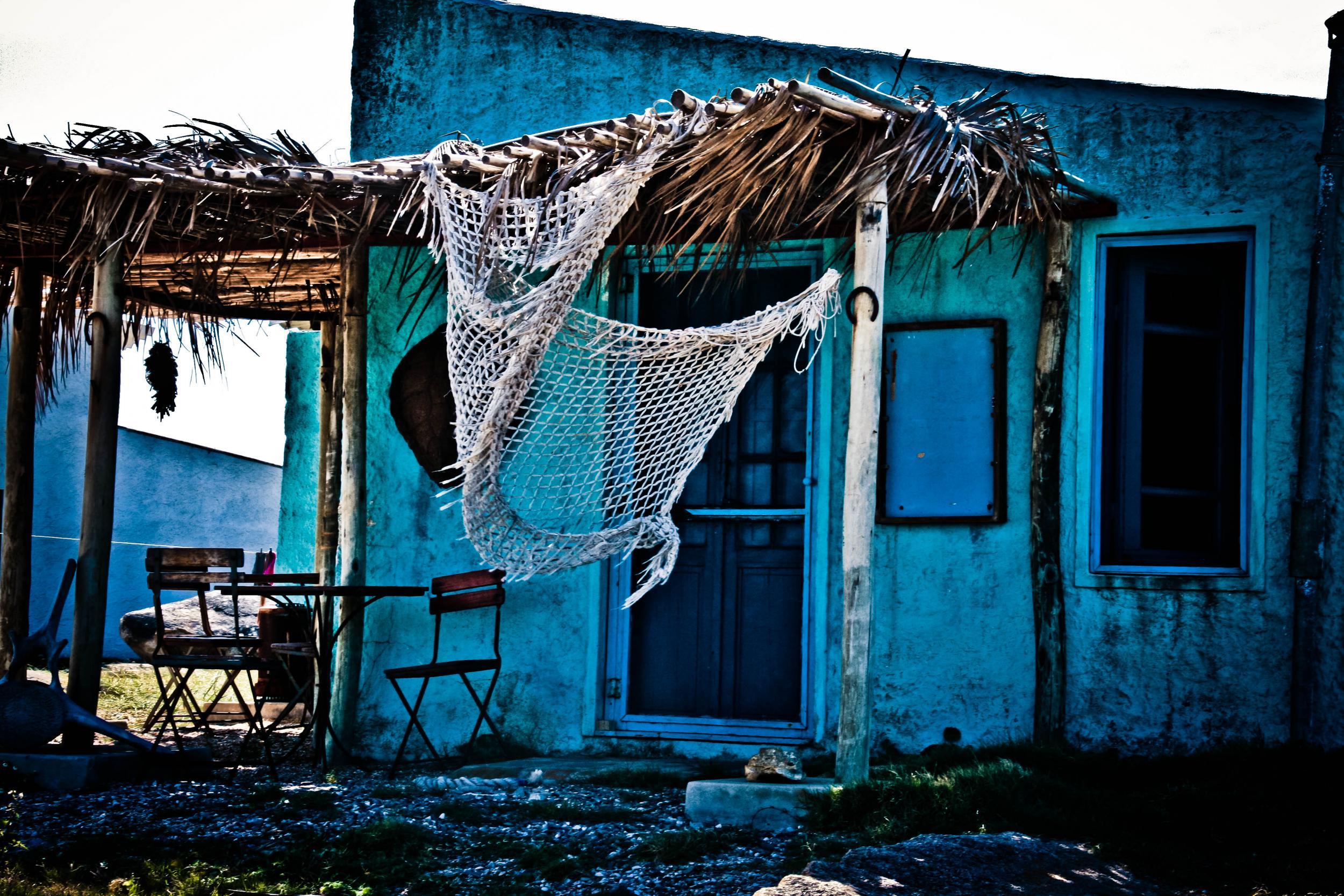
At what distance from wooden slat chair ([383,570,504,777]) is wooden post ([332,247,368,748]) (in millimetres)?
246

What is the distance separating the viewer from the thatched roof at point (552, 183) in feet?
14.7

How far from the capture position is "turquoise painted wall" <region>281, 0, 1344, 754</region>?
5215 millimetres

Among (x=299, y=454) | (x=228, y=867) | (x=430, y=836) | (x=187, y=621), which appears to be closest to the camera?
(x=228, y=867)

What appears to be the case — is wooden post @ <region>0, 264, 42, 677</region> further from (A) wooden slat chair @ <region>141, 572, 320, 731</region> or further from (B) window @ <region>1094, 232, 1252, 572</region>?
(B) window @ <region>1094, 232, 1252, 572</region>

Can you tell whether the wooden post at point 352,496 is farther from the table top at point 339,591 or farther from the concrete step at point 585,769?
the concrete step at point 585,769

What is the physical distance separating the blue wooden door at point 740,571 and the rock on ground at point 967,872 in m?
2.10

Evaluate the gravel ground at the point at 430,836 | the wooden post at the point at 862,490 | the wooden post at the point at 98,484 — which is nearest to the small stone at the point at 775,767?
the wooden post at the point at 862,490

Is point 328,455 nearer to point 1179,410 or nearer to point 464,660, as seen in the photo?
point 464,660

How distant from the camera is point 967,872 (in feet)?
11.4

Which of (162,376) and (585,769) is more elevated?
(162,376)

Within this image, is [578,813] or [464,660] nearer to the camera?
[578,813]

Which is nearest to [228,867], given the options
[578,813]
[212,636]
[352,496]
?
[578,813]

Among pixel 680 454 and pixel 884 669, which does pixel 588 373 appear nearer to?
pixel 680 454

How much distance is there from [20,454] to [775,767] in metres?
4.58
